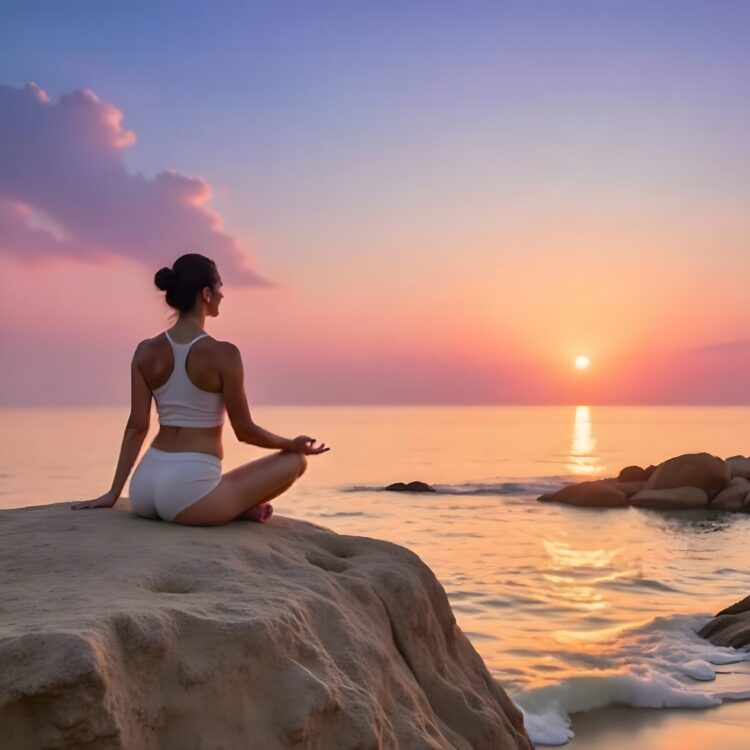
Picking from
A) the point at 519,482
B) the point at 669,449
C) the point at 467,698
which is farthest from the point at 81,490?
the point at 669,449

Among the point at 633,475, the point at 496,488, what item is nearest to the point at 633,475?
the point at 633,475

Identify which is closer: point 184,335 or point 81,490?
point 184,335

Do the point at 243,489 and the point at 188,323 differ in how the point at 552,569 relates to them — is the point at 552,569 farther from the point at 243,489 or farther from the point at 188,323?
the point at 188,323

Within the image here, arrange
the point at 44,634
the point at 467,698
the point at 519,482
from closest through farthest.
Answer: the point at 44,634
the point at 467,698
the point at 519,482

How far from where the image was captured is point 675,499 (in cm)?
2403

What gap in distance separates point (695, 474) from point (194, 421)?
22063mm

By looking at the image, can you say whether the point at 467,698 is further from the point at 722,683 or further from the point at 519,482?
the point at 519,482

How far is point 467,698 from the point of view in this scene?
4762 mm

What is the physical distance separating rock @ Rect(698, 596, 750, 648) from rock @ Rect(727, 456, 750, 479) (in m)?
16.1

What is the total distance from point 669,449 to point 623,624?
168ft

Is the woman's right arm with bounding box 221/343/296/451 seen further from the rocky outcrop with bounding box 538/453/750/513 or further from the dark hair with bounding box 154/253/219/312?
the rocky outcrop with bounding box 538/453/750/513

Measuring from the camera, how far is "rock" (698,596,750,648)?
31.2 ft

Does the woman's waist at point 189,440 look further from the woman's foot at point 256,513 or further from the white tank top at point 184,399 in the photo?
the woman's foot at point 256,513

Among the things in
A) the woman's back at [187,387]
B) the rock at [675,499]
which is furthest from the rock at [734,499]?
the woman's back at [187,387]
